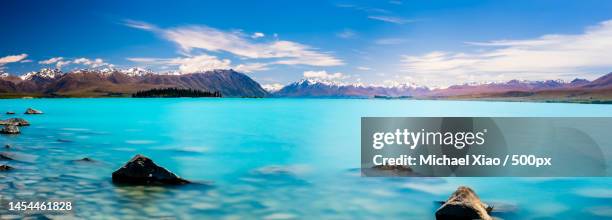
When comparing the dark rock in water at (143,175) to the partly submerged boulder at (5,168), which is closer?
the dark rock in water at (143,175)

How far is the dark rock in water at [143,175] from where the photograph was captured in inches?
712

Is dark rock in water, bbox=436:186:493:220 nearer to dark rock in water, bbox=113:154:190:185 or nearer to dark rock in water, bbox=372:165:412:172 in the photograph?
dark rock in water, bbox=372:165:412:172

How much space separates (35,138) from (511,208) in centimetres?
3838

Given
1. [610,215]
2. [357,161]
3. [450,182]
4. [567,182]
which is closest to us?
[610,215]

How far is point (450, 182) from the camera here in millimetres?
20562

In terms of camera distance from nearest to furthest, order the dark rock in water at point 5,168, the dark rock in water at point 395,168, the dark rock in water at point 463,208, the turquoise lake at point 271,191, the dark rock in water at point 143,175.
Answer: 1. the dark rock in water at point 463,208
2. the turquoise lake at point 271,191
3. the dark rock in water at point 143,175
4. the dark rock in water at point 5,168
5. the dark rock in water at point 395,168

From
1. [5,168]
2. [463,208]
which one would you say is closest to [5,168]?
[5,168]

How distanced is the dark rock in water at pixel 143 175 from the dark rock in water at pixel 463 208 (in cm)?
1093

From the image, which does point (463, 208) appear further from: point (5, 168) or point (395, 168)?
point (5, 168)

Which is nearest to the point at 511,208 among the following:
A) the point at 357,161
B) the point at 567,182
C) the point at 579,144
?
the point at 567,182

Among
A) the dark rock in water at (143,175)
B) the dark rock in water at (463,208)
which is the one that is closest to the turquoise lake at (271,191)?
the dark rock in water at (143,175)

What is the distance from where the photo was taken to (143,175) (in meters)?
18.1

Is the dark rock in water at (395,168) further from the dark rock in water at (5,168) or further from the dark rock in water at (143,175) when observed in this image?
the dark rock in water at (5,168)

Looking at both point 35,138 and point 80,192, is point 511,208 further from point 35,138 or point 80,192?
point 35,138
